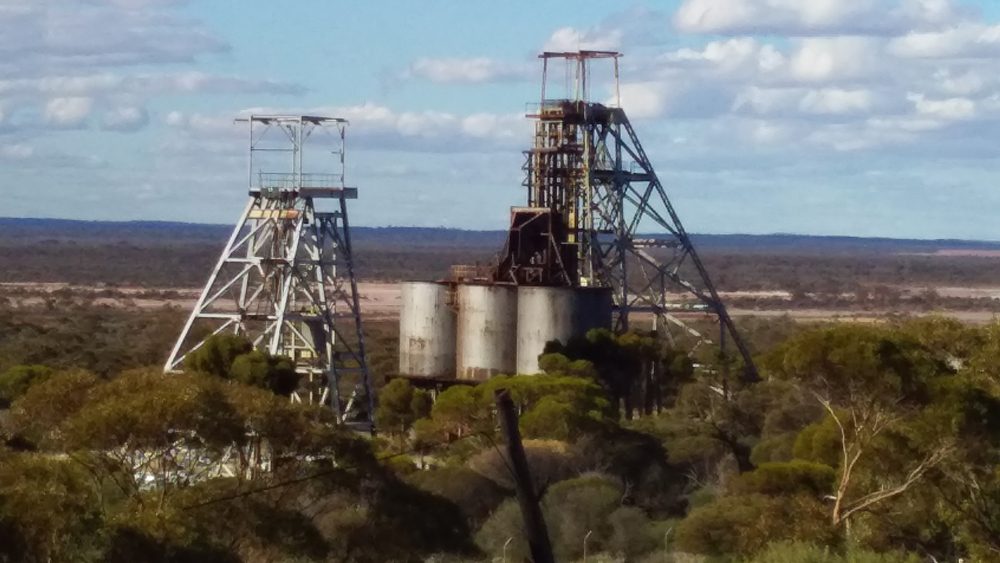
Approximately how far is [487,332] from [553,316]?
106 inches

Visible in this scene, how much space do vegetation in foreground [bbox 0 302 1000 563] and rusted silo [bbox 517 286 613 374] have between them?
10.2 meters

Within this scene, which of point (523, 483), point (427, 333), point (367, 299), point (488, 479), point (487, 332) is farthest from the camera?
point (367, 299)

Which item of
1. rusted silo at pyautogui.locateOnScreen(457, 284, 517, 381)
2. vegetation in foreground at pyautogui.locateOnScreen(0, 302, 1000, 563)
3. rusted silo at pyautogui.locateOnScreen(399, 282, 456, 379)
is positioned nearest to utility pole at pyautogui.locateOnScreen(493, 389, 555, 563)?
vegetation in foreground at pyautogui.locateOnScreen(0, 302, 1000, 563)

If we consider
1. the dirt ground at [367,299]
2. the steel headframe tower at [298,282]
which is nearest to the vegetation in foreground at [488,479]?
the steel headframe tower at [298,282]

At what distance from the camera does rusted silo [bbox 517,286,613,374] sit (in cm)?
5450

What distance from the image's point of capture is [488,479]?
38781 mm

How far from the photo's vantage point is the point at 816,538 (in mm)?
29859

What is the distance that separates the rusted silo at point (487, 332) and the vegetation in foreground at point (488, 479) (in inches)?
451

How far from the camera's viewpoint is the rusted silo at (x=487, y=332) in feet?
184

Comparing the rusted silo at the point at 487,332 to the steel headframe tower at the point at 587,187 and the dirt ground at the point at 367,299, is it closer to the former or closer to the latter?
the steel headframe tower at the point at 587,187

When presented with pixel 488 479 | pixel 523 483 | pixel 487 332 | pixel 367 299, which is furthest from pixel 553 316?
pixel 367 299

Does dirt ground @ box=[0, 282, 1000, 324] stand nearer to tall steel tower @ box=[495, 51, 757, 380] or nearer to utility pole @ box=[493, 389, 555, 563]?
tall steel tower @ box=[495, 51, 757, 380]

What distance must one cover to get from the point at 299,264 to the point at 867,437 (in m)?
25.1

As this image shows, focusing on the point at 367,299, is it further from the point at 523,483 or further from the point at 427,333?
the point at 523,483
